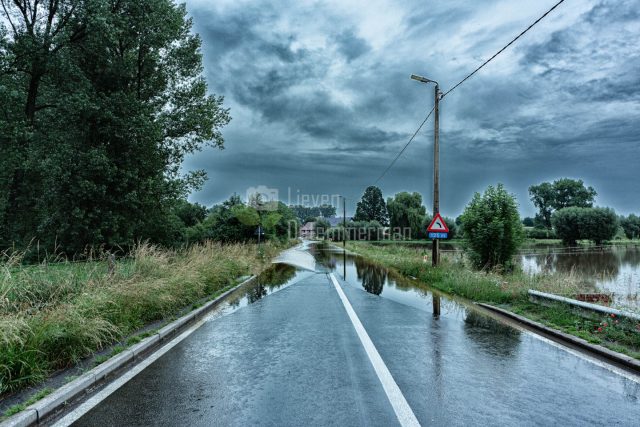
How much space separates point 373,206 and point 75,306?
99850mm

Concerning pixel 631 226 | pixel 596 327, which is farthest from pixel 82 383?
pixel 631 226

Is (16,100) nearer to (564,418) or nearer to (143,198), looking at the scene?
(143,198)

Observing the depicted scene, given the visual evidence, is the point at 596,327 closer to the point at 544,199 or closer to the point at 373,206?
the point at 373,206

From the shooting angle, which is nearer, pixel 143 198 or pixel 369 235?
pixel 143 198

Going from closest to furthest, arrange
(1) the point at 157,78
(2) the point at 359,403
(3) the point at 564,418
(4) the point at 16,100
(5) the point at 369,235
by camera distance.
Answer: (3) the point at 564,418, (2) the point at 359,403, (4) the point at 16,100, (1) the point at 157,78, (5) the point at 369,235

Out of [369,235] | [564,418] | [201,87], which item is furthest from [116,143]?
[369,235]

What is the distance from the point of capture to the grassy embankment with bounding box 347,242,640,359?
6.44 meters

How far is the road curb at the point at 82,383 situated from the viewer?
3.73 m

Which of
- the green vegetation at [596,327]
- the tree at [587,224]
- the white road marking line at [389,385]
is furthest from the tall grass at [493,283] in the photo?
the tree at [587,224]

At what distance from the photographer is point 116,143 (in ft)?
64.5

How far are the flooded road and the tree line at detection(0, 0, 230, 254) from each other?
13.5m

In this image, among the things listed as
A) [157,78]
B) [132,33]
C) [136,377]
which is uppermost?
[132,33]

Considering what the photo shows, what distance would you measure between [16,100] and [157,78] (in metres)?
7.08

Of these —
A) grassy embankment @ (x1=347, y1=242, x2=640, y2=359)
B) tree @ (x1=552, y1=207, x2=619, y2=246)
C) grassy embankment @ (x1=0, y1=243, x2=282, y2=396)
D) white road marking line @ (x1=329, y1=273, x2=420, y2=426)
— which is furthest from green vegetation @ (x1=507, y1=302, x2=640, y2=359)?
tree @ (x1=552, y1=207, x2=619, y2=246)
